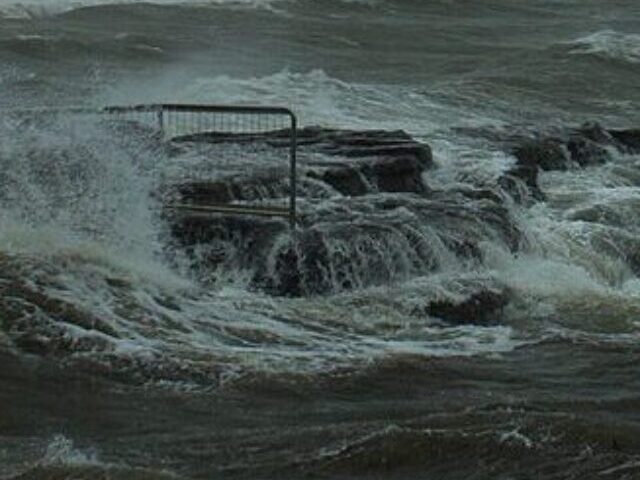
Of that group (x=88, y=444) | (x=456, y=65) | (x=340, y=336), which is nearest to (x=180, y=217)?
(x=340, y=336)

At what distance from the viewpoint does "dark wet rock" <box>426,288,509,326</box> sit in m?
10.1

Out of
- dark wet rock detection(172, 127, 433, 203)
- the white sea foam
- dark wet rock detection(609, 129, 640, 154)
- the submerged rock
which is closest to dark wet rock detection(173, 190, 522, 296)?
dark wet rock detection(172, 127, 433, 203)

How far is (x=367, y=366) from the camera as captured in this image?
28.3 ft

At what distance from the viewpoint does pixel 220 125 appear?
55.3ft

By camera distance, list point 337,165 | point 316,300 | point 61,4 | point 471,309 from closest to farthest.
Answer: point 471,309 < point 316,300 < point 337,165 < point 61,4

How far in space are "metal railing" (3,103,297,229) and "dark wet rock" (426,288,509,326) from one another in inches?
65.1

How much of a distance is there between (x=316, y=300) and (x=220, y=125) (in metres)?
6.87

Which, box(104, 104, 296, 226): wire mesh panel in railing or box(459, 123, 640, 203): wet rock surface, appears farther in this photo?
box(459, 123, 640, 203): wet rock surface

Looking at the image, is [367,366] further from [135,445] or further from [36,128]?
[36,128]

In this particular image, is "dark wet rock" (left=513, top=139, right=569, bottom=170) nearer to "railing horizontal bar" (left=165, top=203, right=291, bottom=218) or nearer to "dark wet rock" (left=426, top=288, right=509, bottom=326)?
"railing horizontal bar" (left=165, top=203, right=291, bottom=218)

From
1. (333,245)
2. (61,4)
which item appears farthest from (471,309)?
(61,4)

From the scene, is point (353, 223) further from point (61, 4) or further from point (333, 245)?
point (61, 4)

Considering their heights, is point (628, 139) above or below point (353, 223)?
below

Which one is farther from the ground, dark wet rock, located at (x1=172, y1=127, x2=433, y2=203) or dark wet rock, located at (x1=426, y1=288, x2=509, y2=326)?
dark wet rock, located at (x1=172, y1=127, x2=433, y2=203)
